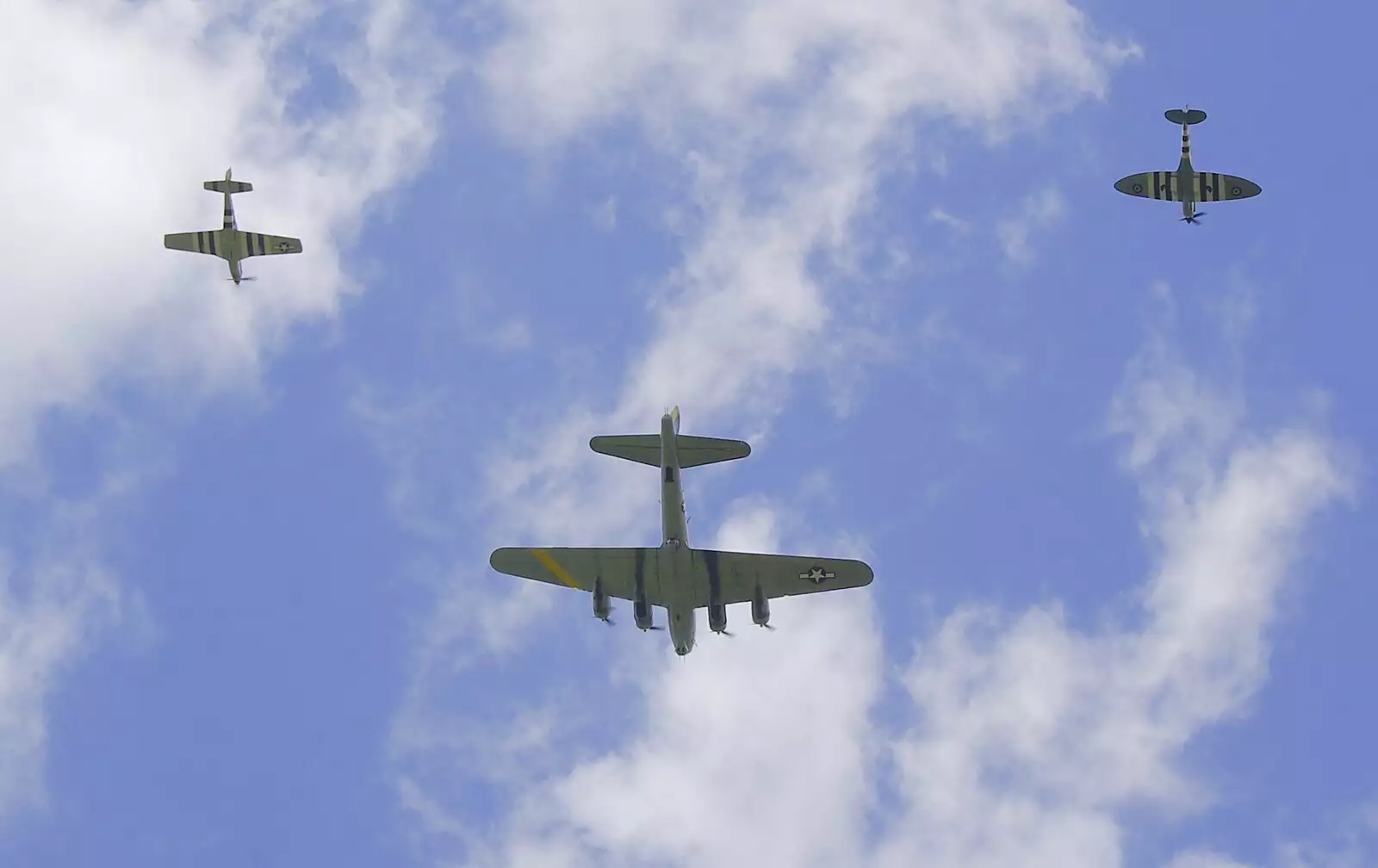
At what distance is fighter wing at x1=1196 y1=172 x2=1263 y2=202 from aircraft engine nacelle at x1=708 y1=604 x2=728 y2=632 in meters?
32.2

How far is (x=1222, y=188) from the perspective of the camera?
293ft

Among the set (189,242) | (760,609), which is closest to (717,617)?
(760,609)

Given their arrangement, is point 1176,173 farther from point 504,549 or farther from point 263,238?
point 263,238

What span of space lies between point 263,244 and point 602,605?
3218 centimetres

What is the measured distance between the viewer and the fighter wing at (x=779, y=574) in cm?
7912

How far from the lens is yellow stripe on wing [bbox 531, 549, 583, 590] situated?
8138 cm

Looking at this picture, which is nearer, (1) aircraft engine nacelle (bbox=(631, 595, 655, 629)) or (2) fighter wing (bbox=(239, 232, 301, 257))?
(1) aircraft engine nacelle (bbox=(631, 595, 655, 629))

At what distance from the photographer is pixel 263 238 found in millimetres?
97750

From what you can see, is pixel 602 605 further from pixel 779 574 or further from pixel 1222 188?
pixel 1222 188

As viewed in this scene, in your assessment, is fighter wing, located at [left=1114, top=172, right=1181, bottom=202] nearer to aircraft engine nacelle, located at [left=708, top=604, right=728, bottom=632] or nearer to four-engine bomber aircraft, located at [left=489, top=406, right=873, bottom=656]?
four-engine bomber aircraft, located at [left=489, top=406, right=873, bottom=656]

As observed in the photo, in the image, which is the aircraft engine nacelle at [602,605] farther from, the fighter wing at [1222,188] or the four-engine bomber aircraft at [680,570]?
the fighter wing at [1222,188]

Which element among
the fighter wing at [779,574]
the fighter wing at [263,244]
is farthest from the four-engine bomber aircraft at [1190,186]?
the fighter wing at [263,244]

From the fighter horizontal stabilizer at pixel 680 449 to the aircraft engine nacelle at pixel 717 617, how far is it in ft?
23.3

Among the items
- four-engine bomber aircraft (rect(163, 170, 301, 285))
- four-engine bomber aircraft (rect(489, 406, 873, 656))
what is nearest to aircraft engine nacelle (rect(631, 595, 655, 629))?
four-engine bomber aircraft (rect(489, 406, 873, 656))
